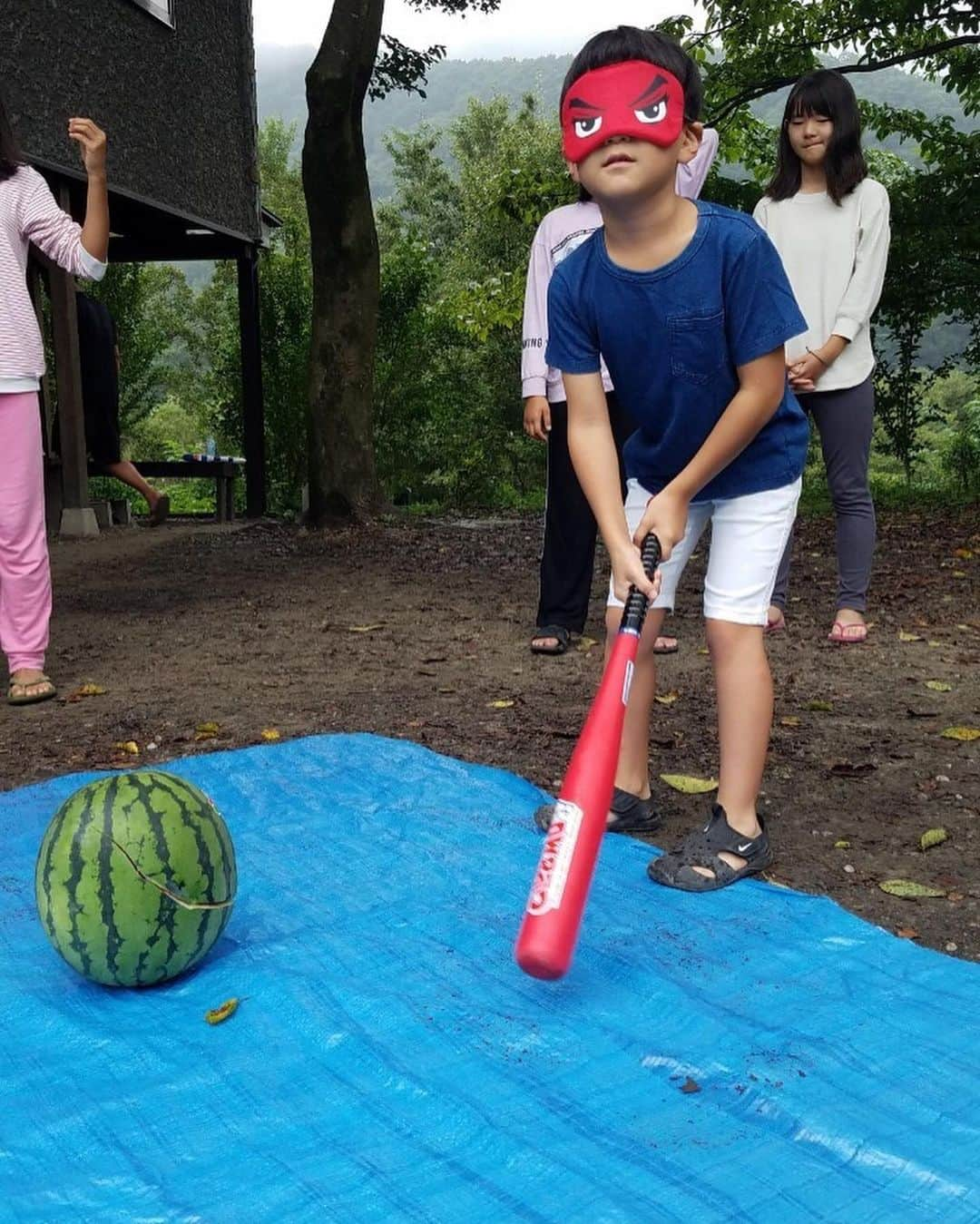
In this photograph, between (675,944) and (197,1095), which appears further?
(675,944)

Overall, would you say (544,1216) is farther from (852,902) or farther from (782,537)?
(782,537)

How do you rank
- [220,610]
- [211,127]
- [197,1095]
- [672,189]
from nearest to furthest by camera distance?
[197,1095] → [672,189] → [220,610] → [211,127]

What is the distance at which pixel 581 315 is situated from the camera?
2.88m

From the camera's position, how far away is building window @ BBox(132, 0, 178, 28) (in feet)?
35.2

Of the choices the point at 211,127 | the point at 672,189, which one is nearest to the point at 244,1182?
the point at 672,189

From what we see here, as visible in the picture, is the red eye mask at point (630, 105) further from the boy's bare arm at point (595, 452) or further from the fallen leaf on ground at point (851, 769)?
the fallen leaf on ground at point (851, 769)

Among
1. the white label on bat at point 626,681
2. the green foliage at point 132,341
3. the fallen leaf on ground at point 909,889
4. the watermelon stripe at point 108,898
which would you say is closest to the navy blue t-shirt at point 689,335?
the white label on bat at point 626,681

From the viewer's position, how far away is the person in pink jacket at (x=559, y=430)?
15.6ft

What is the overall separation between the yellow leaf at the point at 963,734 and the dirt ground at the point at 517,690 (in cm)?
4

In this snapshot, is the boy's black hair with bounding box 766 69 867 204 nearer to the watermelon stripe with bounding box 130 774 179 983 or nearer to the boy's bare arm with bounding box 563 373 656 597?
the boy's bare arm with bounding box 563 373 656 597

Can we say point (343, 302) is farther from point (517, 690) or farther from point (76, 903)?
point (76, 903)

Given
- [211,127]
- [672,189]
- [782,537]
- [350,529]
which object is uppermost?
[211,127]

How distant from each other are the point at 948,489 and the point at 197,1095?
12424 mm

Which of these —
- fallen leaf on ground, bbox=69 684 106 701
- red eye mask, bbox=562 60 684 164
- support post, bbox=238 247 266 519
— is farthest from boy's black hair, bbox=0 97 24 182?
support post, bbox=238 247 266 519
